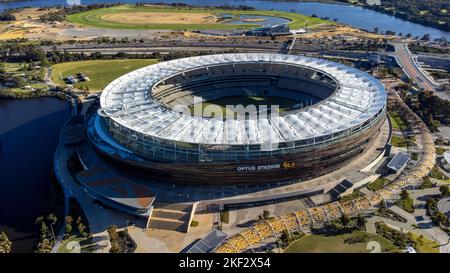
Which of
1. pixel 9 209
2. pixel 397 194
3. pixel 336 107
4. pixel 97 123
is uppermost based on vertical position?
pixel 336 107

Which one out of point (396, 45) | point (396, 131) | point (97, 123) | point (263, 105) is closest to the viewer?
point (97, 123)

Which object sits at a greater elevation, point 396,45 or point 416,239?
point 396,45

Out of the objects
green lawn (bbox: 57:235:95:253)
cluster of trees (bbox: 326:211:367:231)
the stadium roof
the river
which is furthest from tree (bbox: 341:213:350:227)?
the river

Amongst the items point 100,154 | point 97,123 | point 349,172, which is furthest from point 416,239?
point 97,123

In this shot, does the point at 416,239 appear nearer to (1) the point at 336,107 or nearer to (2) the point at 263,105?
(1) the point at 336,107

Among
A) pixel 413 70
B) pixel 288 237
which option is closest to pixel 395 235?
pixel 288 237

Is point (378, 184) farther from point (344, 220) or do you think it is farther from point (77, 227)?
point (77, 227)
